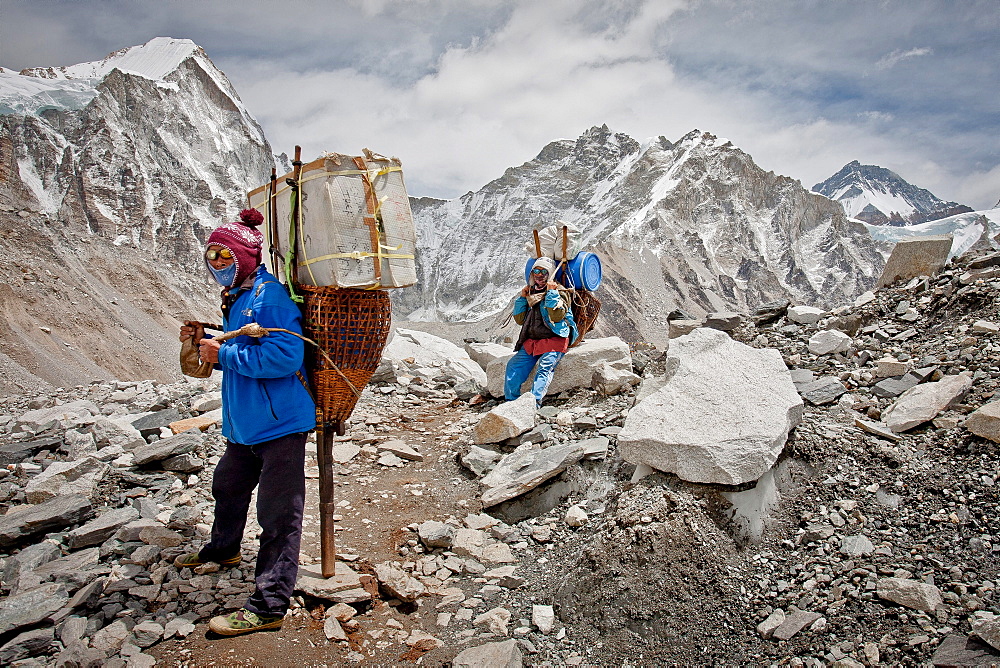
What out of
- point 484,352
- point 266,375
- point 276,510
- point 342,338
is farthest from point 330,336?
point 484,352

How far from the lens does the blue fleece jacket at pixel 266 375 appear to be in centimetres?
289

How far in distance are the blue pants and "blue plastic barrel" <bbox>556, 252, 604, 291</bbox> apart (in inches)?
50.5

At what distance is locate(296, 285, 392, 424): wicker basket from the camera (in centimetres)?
313

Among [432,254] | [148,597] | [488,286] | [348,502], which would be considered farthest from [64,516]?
[432,254]

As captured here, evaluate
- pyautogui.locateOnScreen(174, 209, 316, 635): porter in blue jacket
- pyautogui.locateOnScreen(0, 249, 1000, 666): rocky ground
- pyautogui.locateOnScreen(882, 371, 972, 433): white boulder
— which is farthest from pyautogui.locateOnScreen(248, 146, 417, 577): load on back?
pyautogui.locateOnScreen(882, 371, 972, 433): white boulder

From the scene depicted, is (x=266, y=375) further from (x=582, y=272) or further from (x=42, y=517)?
(x=582, y=272)

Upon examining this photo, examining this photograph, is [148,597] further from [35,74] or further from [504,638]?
[35,74]

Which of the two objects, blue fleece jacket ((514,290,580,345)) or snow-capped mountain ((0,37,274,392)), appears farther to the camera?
snow-capped mountain ((0,37,274,392))

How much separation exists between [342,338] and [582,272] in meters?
5.29

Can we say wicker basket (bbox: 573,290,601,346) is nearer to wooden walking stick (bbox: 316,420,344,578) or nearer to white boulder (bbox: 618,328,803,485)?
white boulder (bbox: 618,328,803,485)

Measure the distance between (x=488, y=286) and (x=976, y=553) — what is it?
108832 millimetres

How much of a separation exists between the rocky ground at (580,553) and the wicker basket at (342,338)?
43.5 inches

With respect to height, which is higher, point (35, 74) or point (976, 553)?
point (35, 74)

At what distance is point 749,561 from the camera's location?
129 inches
